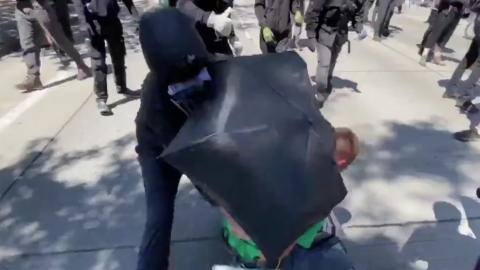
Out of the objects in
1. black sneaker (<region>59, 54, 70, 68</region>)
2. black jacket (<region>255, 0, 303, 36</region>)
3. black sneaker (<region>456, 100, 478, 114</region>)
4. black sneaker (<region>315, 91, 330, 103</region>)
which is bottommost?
black sneaker (<region>59, 54, 70, 68</region>)

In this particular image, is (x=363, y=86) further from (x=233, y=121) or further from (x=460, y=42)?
(x=233, y=121)

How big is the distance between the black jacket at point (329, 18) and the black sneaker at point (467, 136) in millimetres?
1688

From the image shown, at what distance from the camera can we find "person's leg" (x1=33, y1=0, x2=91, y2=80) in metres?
6.21

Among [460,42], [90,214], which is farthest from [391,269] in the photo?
[460,42]

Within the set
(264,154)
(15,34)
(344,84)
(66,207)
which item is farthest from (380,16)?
(264,154)

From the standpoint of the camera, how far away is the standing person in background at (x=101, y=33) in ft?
17.0

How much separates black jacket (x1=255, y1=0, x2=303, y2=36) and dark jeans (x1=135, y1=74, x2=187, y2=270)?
4.11 metres

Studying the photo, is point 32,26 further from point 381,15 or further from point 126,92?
point 381,15

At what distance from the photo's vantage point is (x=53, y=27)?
20.9ft

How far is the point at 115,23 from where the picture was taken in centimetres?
537

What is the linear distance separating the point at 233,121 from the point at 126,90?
4.78 metres


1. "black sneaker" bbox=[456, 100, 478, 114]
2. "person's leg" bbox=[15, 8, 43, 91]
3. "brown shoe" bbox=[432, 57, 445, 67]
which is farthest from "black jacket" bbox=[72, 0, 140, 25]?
"brown shoe" bbox=[432, 57, 445, 67]

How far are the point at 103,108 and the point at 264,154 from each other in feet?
14.0

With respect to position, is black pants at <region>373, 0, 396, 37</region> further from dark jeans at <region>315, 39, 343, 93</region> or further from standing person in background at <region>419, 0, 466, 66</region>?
dark jeans at <region>315, 39, 343, 93</region>
